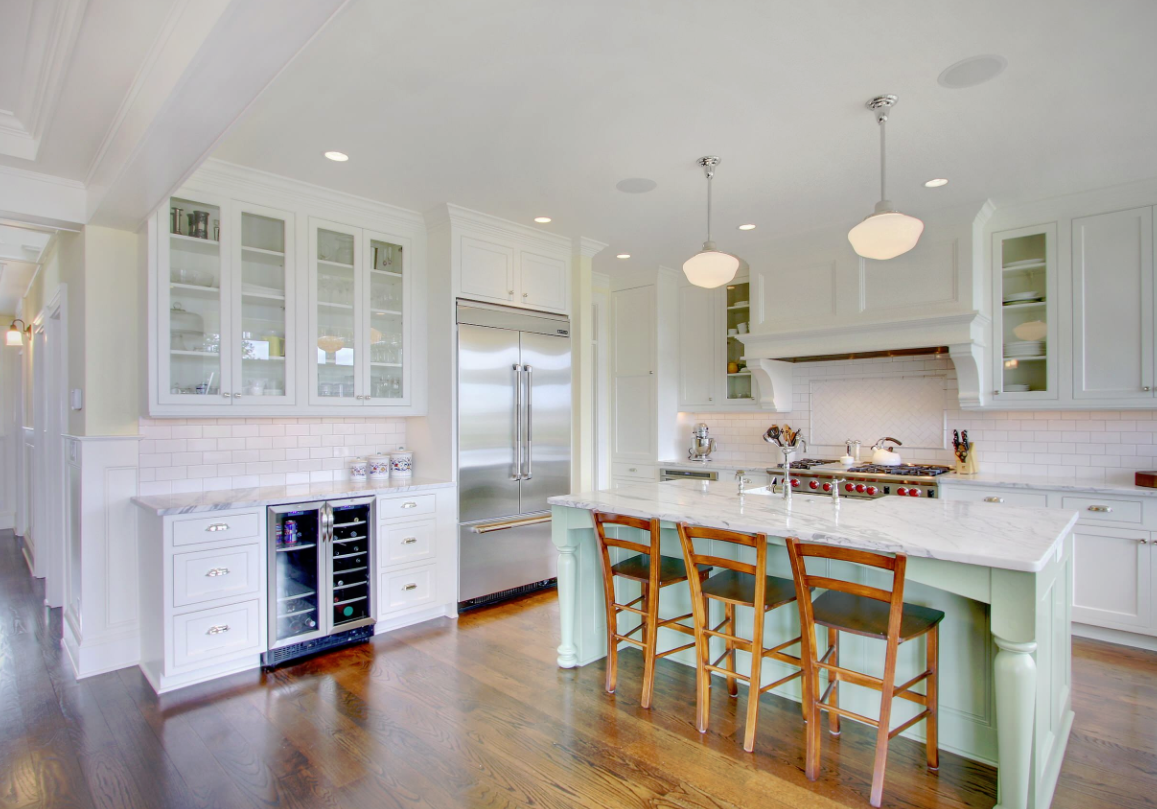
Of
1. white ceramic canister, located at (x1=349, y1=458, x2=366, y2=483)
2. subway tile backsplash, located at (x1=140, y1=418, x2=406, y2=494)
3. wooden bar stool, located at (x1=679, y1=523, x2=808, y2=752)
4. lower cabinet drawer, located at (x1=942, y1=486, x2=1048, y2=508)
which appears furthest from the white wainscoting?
lower cabinet drawer, located at (x1=942, y1=486, x2=1048, y2=508)

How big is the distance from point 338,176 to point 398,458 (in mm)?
1837

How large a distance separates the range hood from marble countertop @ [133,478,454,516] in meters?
2.72

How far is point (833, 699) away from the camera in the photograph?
2.55 meters

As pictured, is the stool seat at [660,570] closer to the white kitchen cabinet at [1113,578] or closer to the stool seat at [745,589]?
the stool seat at [745,589]

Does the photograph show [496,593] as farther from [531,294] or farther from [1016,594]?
[1016,594]

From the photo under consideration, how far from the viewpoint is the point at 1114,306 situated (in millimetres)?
3729

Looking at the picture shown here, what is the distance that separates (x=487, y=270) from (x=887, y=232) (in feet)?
8.61

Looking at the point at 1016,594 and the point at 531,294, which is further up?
the point at 531,294

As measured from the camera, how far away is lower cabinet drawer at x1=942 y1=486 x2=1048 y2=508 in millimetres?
3791

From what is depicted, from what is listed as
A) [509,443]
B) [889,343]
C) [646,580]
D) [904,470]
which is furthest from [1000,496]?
[509,443]

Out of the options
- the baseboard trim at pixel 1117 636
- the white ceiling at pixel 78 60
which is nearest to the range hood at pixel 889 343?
the baseboard trim at pixel 1117 636

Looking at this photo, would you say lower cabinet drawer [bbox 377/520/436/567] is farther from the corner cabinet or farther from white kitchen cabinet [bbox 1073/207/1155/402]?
white kitchen cabinet [bbox 1073/207/1155/402]

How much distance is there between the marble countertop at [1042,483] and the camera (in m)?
3.51

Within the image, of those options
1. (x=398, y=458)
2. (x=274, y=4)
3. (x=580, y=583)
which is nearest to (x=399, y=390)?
(x=398, y=458)
